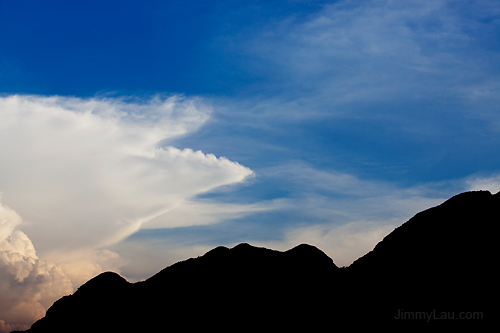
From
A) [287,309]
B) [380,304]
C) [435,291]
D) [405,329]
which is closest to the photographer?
[405,329]

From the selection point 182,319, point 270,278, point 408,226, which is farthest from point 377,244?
point 182,319

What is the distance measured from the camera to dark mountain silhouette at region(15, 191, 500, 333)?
3117 centimetres

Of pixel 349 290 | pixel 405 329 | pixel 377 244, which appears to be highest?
pixel 377 244

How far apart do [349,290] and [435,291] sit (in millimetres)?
11627

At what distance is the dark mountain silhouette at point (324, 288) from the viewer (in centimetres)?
3117

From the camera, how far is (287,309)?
3844 centimetres

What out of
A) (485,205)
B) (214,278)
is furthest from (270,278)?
(485,205)

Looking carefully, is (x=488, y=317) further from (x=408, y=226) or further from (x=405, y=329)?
(x=408, y=226)

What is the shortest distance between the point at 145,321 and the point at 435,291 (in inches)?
1216

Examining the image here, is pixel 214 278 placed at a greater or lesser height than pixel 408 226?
lesser

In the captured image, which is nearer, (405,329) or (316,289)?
(405,329)

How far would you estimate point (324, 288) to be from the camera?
137 feet

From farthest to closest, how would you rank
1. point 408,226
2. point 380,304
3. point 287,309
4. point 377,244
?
point 377,244, point 408,226, point 287,309, point 380,304

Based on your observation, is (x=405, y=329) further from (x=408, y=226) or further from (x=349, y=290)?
(x=408, y=226)
